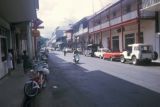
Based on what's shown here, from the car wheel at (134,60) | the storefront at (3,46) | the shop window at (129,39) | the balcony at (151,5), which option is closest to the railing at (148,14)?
the balcony at (151,5)

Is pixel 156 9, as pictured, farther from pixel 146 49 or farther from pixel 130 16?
pixel 146 49

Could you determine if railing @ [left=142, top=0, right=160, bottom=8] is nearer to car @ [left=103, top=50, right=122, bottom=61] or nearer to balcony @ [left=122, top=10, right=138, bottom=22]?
balcony @ [left=122, top=10, right=138, bottom=22]

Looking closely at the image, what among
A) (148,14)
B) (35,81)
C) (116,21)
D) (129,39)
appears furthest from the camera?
(116,21)

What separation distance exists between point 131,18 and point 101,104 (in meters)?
27.1

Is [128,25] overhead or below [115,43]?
overhead

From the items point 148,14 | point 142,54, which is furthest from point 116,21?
point 142,54

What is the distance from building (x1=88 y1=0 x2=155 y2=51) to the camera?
3284 centimetres

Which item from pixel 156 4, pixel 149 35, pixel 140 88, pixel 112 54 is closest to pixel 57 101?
pixel 140 88

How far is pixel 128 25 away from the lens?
129 feet

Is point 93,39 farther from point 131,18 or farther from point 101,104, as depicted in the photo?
point 101,104

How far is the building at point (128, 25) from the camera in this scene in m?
32.8

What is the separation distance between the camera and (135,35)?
3778 cm

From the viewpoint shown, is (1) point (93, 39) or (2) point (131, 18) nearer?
(2) point (131, 18)


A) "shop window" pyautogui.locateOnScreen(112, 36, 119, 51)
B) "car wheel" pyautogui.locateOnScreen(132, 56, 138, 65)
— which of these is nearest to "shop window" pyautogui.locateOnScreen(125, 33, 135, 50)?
"shop window" pyautogui.locateOnScreen(112, 36, 119, 51)
